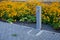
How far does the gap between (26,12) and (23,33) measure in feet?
4.64

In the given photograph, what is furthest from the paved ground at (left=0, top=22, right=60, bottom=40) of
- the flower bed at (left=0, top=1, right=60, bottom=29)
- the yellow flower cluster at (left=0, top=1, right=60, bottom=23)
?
the yellow flower cluster at (left=0, top=1, right=60, bottom=23)

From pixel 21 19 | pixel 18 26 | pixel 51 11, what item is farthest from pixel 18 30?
pixel 51 11

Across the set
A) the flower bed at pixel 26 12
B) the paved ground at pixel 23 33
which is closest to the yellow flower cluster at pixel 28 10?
the flower bed at pixel 26 12

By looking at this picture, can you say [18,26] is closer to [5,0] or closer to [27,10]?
[27,10]

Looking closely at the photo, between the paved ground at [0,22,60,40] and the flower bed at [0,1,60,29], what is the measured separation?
1.83ft

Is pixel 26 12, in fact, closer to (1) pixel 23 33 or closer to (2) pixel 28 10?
(2) pixel 28 10

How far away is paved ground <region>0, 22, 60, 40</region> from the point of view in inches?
241

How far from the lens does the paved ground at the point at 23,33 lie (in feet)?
20.1

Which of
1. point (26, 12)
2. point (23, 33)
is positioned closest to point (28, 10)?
point (26, 12)

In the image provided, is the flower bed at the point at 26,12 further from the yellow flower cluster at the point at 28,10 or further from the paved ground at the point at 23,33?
the paved ground at the point at 23,33

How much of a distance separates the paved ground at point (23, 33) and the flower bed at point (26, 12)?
0.56 m

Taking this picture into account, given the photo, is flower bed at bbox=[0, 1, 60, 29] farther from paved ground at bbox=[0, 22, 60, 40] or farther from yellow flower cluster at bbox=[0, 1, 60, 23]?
paved ground at bbox=[0, 22, 60, 40]

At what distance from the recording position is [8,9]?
25.2 ft

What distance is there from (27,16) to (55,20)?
1.10 meters
